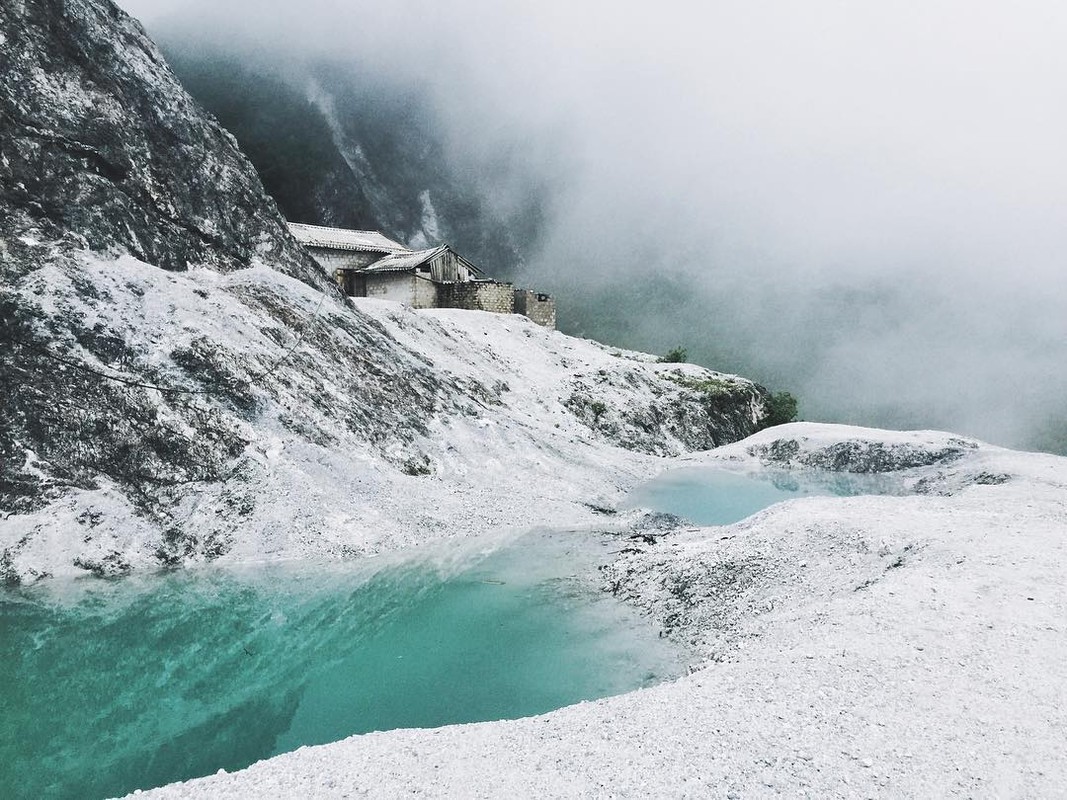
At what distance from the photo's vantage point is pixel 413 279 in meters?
40.9

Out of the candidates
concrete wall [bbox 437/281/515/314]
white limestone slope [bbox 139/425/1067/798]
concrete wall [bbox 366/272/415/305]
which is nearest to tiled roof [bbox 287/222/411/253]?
concrete wall [bbox 366/272/415/305]

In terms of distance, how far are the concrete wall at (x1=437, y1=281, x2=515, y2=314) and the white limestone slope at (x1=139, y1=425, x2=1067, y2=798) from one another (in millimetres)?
32072

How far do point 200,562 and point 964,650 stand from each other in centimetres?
1475

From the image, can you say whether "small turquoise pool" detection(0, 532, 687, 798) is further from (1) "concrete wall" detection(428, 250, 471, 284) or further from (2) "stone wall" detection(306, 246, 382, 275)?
(2) "stone wall" detection(306, 246, 382, 275)

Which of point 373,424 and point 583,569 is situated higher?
point 373,424

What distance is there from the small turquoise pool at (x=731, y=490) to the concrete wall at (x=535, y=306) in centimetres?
1781

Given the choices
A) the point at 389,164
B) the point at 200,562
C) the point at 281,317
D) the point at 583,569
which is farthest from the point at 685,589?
the point at 389,164

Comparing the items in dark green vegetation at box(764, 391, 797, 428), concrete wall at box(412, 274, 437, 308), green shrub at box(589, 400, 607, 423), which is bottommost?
green shrub at box(589, 400, 607, 423)

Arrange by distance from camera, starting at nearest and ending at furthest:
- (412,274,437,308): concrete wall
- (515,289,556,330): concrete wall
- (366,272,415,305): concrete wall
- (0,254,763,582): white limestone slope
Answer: (0,254,763,582): white limestone slope < (366,272,415,305): concrete wall < (412,274,437,308): concrete wall < (515,289,556,330): concrete wall

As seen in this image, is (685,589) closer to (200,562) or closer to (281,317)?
(200,562)

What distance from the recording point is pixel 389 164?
96062 millimetres

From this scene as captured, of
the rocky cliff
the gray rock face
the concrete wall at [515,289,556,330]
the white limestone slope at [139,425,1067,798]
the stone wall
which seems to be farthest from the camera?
the concrete wall at [515,289,556,330]

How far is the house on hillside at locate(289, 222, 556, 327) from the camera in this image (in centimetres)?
4125

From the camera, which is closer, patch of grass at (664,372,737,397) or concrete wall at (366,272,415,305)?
concrete wall at (366,272,415,305)
